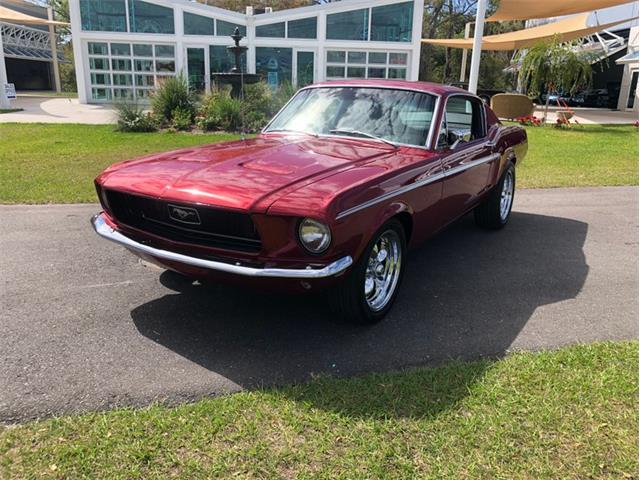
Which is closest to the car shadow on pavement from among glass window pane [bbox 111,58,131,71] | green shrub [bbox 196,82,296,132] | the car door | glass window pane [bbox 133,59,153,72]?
the car door

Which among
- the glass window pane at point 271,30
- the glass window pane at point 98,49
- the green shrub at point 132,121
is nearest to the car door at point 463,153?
the green shrub at point 132,121

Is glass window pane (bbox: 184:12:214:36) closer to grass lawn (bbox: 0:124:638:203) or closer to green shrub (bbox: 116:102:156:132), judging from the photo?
grass lawn (bbox: 0:124:638:203)

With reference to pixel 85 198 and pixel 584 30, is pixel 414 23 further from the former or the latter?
pixel 85 198

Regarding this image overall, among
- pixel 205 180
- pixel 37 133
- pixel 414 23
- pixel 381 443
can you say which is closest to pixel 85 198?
pixel 205 180

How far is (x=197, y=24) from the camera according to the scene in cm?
2403

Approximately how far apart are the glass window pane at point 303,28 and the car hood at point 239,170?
2161 cm

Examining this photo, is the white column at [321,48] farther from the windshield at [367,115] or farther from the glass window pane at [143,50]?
the windshield at [367,115]

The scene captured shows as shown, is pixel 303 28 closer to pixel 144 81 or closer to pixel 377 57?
pixel 377 57

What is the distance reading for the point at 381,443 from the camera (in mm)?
2576

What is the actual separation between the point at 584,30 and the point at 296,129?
2358 cm

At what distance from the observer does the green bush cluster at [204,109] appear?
14.6 m

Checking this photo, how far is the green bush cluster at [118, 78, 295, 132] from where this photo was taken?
14570 mm

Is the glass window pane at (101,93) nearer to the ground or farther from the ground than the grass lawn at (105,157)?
farther from the ground

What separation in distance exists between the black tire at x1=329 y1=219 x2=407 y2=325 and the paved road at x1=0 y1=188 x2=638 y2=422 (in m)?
0.11
